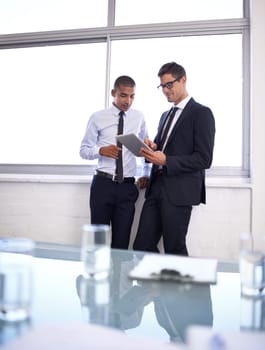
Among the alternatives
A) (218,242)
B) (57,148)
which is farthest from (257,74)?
(57,148)

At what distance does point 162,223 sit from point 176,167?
0.40m

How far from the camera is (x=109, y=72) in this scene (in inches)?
115

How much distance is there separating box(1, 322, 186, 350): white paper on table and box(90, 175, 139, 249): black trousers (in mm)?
1841

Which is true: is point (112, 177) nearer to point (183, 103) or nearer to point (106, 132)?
point (106, 132)

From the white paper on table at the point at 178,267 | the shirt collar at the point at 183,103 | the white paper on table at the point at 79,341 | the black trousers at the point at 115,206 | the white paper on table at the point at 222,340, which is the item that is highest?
the shirt collar at the point at 183,103

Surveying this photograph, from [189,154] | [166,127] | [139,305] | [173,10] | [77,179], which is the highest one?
[173,10]

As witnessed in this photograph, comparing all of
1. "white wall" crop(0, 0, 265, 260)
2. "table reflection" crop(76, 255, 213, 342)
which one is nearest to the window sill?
"white wall" crop(0, 0, 265, 260)

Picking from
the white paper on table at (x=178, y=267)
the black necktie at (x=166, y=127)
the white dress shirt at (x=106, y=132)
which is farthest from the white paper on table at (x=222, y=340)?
the white dress shirt at (x=106, y=132)

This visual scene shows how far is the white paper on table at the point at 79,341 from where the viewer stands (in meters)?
0.45

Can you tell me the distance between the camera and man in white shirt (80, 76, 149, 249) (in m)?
2.35

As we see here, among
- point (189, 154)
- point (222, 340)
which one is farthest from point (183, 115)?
point (222, 340)

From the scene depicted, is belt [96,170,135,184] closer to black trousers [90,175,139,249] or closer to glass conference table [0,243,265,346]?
black trousers [90,175,139,249]

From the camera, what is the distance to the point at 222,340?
1.53 ft

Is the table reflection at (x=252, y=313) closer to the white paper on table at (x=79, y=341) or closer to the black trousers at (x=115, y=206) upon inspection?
the white paper on table at (x=79, y=341)
